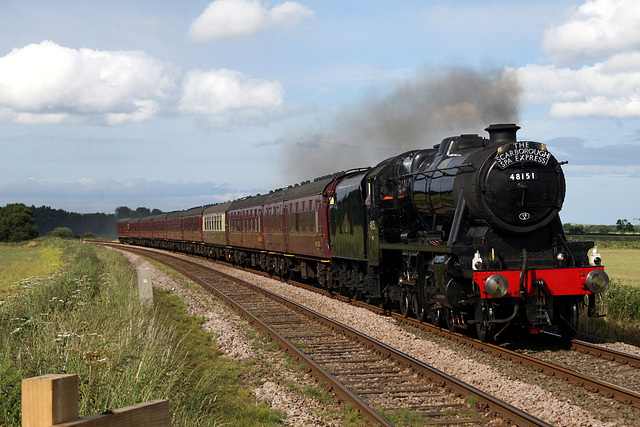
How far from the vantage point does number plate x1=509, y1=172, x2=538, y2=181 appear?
10363 mm

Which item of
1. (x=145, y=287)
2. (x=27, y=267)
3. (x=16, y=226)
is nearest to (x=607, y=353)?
(x=145, y=287)

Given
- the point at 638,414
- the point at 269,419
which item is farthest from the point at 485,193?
the point at 269,419

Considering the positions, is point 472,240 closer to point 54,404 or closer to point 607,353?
point 607,353

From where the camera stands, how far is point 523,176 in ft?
34.1

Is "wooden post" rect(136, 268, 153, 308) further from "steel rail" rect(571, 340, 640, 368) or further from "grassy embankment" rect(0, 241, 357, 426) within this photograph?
"steel rail" rect(571, 340, 640, 368)

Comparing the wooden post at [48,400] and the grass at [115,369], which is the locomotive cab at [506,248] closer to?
the grass at [115,369]

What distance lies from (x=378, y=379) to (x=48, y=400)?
7.12 metres

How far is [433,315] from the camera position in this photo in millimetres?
12281

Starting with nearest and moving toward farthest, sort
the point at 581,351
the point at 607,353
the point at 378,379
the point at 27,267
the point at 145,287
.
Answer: the point at 378,379 < the point at 607,353 < the point at 581,351 < the point at 145,287 < the point at 27,267

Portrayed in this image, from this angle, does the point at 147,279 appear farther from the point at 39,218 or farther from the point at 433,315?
the point at 39,218

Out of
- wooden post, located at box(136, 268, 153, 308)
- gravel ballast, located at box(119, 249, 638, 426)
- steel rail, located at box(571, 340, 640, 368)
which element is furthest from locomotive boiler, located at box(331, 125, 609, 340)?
wooden post, located at box(136, 268, 153, 308)

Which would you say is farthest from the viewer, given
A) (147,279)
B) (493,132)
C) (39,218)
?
(39,218)

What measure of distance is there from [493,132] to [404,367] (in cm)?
496

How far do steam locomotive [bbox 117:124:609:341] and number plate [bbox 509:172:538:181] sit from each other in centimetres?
2
